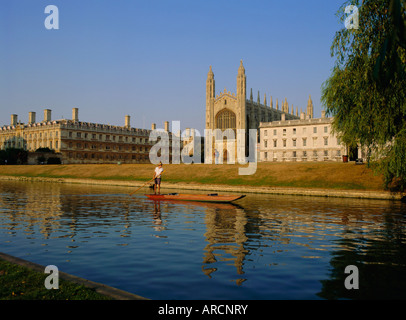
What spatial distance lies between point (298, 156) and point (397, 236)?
70546 millimetres

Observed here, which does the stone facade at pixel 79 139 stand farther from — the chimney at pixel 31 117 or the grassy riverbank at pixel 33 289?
the grassy riverbank at pixel 33 289

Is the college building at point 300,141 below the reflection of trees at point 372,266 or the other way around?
the other way around

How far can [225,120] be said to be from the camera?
10294cm

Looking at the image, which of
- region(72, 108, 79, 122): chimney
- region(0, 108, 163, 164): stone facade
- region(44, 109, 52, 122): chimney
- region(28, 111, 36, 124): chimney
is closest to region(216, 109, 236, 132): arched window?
region(0, 108, 163, 164): stone facade

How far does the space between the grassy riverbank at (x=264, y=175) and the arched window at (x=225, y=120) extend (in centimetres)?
4734

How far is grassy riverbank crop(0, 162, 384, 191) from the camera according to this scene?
3677cm

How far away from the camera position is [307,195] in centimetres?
3522

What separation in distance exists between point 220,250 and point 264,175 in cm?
3275

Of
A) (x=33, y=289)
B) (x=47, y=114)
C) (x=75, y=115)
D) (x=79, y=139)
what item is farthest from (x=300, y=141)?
(x=33, y=289)

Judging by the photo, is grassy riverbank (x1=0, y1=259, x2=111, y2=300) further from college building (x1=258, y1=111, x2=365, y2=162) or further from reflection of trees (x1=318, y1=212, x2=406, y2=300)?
college building (x1=258, y1=111, x2=365, y2=162)

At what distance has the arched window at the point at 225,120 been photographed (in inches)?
3989

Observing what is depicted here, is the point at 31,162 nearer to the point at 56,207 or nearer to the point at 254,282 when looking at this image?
the point at 56,207

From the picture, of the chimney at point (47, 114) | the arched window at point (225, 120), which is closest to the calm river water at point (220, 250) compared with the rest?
the arched window at point (225, 120)

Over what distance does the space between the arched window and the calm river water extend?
268 ft
